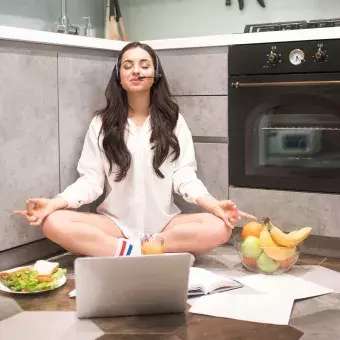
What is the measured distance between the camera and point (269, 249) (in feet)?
7.83

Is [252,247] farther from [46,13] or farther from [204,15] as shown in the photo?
[46,13]

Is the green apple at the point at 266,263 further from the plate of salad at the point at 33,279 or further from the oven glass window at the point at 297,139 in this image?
the plate of salad at the point at 33,279

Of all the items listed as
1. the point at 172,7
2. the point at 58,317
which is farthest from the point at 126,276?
the point at 172,7

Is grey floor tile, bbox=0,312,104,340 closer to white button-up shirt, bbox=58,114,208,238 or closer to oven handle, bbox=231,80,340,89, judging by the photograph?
white button-up shirt, bbox=58,114,208,238

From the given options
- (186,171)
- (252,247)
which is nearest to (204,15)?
(186,171)

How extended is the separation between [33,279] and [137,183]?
65 centimetres

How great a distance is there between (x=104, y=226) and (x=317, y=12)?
1548 mm

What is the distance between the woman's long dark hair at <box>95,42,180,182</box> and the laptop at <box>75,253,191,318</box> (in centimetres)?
76

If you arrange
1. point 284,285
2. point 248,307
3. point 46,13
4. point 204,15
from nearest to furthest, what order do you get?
1. point 248,307
2. point 284,285
3. point 46,13
4. point 204,15

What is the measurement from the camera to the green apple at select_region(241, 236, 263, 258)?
7.95 ft

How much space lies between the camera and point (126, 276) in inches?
76.4

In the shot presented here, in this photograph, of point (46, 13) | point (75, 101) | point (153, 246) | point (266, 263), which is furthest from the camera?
point (46, 13)

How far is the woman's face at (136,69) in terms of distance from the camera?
2.69 m

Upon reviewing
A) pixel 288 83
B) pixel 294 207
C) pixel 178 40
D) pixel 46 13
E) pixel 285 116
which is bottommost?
pixel 294 207
